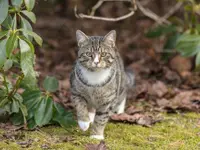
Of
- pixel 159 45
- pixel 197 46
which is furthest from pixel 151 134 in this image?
Result: pixel 159 45

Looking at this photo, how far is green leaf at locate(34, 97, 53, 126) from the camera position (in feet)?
14.0

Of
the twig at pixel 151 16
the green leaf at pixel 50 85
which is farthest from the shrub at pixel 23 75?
the twig at pixel 151 16

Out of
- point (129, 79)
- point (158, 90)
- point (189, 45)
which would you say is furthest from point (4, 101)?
point (189, 45)

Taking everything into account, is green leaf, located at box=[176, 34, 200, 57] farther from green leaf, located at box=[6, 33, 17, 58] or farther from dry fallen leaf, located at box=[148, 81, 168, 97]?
green leaf, located at box=[6, 33, 17, 58]

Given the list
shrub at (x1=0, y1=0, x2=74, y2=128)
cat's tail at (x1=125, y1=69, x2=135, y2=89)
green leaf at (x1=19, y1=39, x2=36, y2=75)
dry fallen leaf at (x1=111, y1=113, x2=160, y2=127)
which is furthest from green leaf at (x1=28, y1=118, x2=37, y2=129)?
cat's tail at (x1=125, y1=69, x2=135, y2=89)

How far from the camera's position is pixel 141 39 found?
8930 mm

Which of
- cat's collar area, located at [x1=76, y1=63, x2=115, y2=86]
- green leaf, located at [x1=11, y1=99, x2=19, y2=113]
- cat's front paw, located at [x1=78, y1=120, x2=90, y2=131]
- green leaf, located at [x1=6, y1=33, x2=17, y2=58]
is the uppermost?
green leaf, located at [x1=6, y1=33, x2=17, y2=58]

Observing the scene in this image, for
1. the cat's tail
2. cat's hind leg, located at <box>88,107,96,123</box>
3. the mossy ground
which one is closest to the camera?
the mossy ground

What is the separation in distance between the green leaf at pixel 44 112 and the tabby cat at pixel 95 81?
0.26 metres

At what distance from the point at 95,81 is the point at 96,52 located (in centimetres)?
28

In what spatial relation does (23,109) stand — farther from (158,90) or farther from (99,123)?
(158,90)

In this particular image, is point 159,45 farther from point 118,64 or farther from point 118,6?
point 118,64

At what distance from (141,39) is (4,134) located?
207 inches

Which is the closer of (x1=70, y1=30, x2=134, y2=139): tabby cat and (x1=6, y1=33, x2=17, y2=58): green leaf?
(x1=6, y1=33, x2=17, y2=58): green leaf
